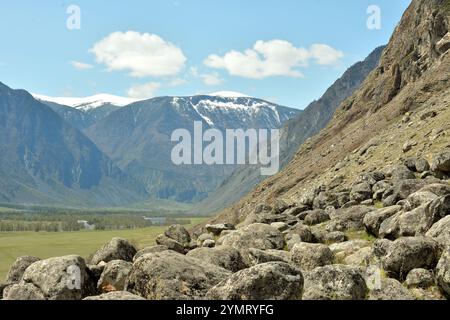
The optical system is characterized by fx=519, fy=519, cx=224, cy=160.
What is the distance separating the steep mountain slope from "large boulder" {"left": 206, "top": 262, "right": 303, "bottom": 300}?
4362cm

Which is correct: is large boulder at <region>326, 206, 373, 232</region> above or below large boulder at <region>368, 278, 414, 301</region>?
above

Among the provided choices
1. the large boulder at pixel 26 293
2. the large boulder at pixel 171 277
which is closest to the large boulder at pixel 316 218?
the large boulder at pixel 171 277

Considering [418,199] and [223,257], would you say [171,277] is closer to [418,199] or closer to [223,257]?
[223,257]

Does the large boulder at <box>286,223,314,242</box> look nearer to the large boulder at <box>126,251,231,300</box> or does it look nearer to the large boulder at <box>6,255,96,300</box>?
the large boulder at <box>126,251,231,300</box>

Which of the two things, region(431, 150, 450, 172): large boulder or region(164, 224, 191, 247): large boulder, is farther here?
region(164, 224, 191, 247): large boulder

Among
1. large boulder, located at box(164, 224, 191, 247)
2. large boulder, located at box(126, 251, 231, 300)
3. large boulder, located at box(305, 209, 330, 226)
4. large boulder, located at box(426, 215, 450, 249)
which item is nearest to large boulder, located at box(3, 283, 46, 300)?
large boulder, located at box(126, 251, 231, 300)

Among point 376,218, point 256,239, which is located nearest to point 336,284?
point 256,239

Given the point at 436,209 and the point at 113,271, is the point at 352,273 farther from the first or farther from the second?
the point at 113,271

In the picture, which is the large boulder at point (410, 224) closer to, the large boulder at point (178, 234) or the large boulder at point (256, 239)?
the large boulder at point (256, 239)

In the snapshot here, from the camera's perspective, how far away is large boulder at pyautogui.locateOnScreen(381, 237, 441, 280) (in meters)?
24.9

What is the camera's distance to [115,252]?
3716 cm

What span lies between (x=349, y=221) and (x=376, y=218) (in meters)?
4.24

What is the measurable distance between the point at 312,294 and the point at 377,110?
116m
